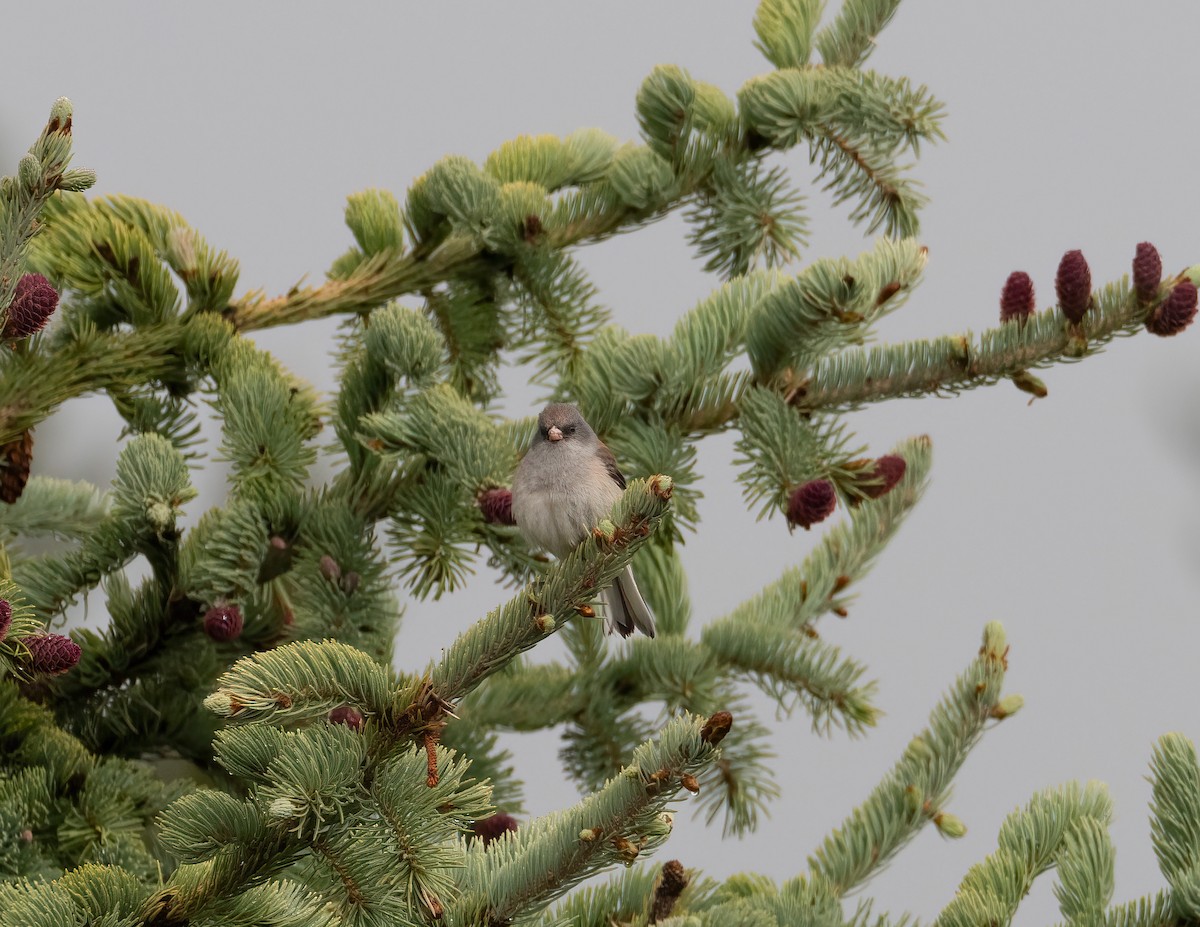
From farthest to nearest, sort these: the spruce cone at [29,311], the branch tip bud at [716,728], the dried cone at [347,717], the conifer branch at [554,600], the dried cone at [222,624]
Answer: the dried cone at [222,624], the spruce cone at [29,311], the dried cone at [347,717], the conifer branch at [554,600], the branch tip bud at [716,728]

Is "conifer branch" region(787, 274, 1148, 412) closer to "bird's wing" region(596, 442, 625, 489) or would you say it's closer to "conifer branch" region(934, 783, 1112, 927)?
"bird's wing" region(596, 442, 625, 489)

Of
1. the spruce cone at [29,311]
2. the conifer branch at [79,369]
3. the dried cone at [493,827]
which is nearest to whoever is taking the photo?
the spruce cone at [29,311]

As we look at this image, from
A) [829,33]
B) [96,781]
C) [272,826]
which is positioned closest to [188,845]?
[272,826]

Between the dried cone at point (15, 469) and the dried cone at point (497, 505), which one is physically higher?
the dried cone at point (15, 469)

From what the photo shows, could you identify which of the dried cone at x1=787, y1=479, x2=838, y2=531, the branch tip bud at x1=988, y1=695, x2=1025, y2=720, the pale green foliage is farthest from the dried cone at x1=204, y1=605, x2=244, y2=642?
the pale green foliage

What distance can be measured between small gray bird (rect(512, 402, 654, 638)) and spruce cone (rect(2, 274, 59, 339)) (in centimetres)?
69

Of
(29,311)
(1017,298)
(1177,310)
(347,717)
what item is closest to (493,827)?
(347,717)

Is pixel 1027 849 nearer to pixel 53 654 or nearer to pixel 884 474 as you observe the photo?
pixel 884 474

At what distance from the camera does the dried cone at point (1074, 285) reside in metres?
1.90

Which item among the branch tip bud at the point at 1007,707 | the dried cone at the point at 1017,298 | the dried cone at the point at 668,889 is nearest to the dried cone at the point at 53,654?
the dried cone at the point at 668,889

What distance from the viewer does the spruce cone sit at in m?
1.50

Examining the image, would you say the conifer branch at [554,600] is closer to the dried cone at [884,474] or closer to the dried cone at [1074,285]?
the dried cone at [884,474]

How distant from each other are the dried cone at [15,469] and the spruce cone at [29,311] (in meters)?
0.49

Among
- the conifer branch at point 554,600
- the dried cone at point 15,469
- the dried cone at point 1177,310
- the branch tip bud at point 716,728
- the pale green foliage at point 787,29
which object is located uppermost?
the pale green foliage at point 787,29
